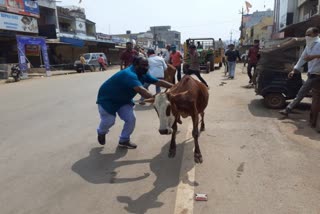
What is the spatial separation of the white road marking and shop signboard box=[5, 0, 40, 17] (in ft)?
82.7

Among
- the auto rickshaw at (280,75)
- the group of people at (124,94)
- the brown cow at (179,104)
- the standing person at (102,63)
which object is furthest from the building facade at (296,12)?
the group of people at (124,94)

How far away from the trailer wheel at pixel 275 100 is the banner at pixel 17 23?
73.2 feet

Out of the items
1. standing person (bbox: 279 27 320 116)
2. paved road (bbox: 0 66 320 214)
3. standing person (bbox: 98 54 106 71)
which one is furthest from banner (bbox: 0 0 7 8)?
standing person (bbox: 279 27 320 116)

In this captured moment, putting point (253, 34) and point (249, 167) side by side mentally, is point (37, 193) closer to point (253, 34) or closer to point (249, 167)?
point (249, 167)

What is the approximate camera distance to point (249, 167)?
4.34 metres

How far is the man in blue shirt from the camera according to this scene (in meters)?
4.78

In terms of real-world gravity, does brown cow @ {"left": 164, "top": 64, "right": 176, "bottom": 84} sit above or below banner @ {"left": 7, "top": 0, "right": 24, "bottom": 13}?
below

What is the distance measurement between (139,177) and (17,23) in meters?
25.7

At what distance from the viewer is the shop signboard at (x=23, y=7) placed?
2562cm

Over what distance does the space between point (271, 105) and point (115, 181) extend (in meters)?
5.23

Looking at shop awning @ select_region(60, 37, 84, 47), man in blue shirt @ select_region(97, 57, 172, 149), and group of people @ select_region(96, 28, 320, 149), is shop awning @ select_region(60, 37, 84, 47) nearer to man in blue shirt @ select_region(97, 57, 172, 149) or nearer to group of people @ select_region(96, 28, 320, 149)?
group of people @ select_region(96, 28, 320, 149)

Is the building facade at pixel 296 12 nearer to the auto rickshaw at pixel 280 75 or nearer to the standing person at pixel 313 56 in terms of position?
the auto rickshaw at pixel 280 75

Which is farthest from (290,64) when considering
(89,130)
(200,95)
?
(89,130)

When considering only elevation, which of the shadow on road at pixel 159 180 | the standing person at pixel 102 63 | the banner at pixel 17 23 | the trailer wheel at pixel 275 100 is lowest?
the standing person at pixel 102 63
